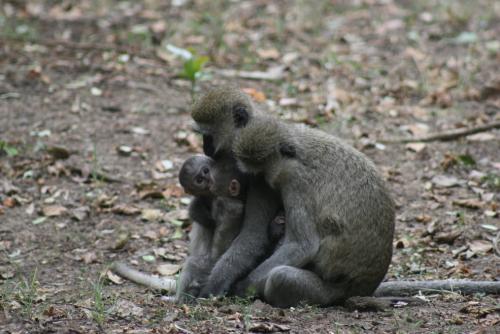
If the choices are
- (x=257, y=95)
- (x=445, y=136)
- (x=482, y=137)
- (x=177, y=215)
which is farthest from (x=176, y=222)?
(x=482, y=137)

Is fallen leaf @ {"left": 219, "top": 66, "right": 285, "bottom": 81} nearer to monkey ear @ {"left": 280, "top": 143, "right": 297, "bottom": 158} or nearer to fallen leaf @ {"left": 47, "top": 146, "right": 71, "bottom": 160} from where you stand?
fallen leaf @ {"left": 47, "top": 146, "right": 71, "bottom": 160}

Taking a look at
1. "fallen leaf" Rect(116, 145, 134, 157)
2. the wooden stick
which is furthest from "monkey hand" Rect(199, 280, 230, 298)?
"fallen leaf" Rect(116, 145, 134, 157)

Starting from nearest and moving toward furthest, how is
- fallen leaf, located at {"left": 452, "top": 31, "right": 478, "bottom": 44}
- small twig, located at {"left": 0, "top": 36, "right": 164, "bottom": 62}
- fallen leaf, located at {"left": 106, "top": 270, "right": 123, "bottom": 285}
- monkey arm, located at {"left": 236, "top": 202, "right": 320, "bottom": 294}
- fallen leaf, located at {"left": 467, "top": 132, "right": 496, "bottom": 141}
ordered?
monkey arm, located at {"left": 236, "top": 202, "right": 320, "bottom": 294} → fallen leaf, located at {"left": 106, "top": 270, "right": 123, "bottom": 285} → fallen leaf, located at {"left": 467, "top": 132, "right": 496, "bottom": 141} → small twig, located at {"left": 0, "top": 36, "right": 164, "bottom": 62} → fallen leaf, located at {"left": 452, "top": 31, "right": 478, "bottom": 44}

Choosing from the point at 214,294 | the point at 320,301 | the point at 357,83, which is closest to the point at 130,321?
the point at 214,294

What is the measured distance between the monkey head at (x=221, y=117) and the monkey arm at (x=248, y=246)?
1.49ft

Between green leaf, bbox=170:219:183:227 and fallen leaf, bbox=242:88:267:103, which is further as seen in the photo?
fallen leaf, bbox=242:88:267:103

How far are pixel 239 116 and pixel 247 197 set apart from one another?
640 mm

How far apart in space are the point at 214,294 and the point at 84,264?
158cm

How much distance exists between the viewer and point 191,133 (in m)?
9.44

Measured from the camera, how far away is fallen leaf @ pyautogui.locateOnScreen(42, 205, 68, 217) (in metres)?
7.91

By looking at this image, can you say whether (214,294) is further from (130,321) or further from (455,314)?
(455,314)

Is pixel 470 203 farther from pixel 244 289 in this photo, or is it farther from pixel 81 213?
pixel 81 213

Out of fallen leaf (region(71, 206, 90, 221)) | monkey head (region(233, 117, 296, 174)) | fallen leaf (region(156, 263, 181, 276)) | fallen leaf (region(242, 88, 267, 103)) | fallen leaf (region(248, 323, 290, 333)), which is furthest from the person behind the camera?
fallen leaf (region(242, 88, 267, 103))

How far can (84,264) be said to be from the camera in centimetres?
714
